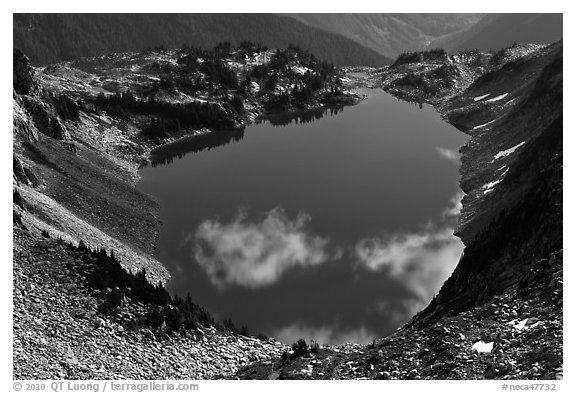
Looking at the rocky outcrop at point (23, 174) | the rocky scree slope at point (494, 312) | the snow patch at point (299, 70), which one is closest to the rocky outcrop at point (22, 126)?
the rocky outcrop at point (23, 174)

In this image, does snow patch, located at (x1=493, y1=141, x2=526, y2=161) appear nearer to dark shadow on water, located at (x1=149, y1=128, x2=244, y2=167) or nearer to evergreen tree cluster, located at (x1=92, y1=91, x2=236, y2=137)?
dark shadow on water, located at (x1=149, y1=128, x2=244, y2=167)

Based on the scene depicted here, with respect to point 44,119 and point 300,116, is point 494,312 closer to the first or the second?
point 44,119

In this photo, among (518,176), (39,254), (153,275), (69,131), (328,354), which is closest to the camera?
(328,354)

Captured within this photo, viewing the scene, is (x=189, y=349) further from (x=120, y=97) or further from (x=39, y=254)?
Result: (x=120, y=97)

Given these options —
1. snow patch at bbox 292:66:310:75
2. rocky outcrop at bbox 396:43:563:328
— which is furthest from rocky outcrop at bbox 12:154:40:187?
snow patch at bbox 292:66:310:75

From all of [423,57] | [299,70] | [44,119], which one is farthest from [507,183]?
[423,57]
